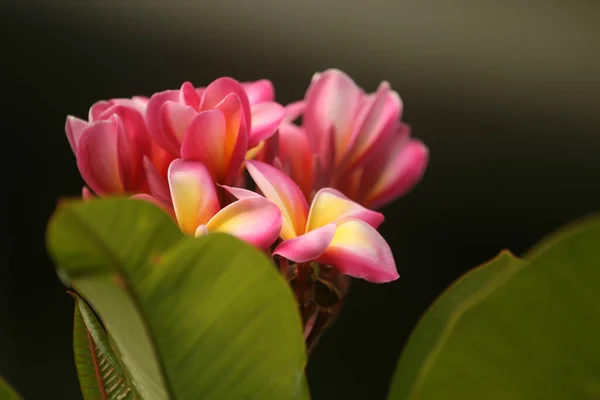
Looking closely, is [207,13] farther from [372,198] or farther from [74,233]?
[74,233]

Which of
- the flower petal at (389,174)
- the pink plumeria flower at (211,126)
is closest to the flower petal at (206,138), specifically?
the pink plumeria flower at (211,126)

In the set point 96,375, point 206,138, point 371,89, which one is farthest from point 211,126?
point 371,89

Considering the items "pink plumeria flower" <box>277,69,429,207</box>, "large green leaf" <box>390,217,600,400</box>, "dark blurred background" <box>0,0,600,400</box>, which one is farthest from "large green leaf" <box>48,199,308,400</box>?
"dark blurred background" <box>0,0,600,400</box>

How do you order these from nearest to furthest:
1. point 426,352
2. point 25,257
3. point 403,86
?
1. point 426,352
2. point 25,257
3. point 403,86

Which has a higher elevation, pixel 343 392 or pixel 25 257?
pixel 25 257

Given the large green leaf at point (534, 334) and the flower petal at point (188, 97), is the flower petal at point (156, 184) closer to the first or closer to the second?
the flower petal at point (188, 97)

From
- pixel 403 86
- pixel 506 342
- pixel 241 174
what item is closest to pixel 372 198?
pixel 241 174

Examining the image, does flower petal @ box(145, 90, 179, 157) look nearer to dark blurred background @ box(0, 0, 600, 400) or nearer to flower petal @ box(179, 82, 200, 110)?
flower petal @ box(179, 82, 200, 110)

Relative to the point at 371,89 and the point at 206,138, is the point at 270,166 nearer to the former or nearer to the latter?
the point at 206,138
